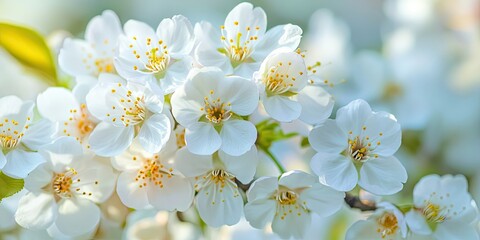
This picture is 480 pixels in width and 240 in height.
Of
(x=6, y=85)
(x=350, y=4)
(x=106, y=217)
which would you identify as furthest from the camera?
(x=350, y=4)

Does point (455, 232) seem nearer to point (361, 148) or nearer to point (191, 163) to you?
point (361, 148)

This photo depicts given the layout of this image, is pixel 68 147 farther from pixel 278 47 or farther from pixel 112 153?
pixel 278 47

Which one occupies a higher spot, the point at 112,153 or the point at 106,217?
the point at 112,153

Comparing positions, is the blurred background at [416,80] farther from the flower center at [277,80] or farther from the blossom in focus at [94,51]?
the flower center at [277,80]

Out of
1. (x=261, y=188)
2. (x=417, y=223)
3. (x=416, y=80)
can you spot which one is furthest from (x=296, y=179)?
(x=416, y=80)

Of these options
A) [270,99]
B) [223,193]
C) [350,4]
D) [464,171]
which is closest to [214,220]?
[223,193]

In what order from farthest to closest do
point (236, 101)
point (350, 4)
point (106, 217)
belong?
1. point (350, 4)
2. point (106, 217)
3. point (236, 101)

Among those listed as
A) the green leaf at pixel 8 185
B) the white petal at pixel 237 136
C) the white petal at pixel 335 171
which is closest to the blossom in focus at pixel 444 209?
the white petal at pixel 335 171

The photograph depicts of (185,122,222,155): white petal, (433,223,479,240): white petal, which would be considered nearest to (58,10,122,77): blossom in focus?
(185,122,222,155): white petal

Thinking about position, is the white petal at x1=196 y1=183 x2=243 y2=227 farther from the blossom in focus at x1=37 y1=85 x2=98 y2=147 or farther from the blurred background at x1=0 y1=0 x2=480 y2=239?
the blurred background at x1=0 y1=0 x2=480 y2=239
